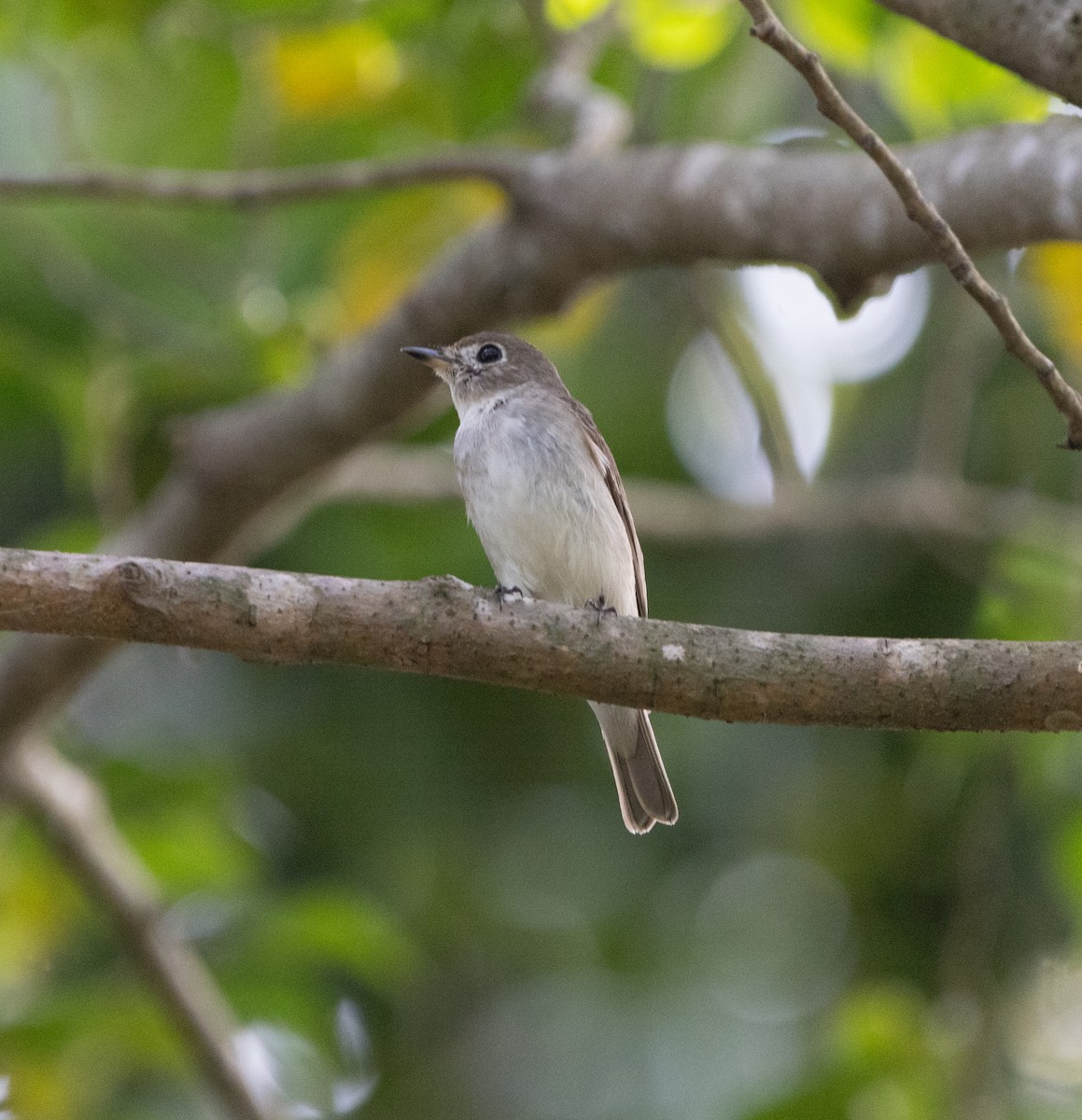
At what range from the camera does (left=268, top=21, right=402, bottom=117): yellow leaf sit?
19.6ft

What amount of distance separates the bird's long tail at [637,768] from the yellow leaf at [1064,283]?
6.49ft

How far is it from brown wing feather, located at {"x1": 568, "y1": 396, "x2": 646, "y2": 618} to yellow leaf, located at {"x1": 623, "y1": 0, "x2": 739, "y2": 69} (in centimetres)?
135

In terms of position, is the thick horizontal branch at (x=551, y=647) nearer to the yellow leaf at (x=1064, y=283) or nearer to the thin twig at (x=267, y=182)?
the thin twig at (x=267, y=182)

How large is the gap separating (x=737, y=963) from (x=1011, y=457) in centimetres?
251

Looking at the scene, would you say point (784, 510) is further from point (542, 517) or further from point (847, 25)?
point (847, 25)

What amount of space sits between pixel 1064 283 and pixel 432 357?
2.07m

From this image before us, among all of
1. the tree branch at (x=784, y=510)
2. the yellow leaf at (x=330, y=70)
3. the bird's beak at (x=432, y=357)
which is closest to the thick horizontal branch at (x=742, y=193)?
the bird's beak at (x=432, y=357)

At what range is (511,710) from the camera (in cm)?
684

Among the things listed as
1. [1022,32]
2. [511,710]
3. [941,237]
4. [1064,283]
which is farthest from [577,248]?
[511,710]

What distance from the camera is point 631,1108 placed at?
6609mm

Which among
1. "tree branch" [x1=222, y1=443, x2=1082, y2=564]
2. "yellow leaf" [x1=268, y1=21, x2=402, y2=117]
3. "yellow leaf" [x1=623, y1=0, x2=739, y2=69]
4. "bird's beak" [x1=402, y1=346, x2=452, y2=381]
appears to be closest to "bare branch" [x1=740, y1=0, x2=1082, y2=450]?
"bird's beak" [x1=402, y1=346, x2=452, y2=381]

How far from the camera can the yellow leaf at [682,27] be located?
5.45 m

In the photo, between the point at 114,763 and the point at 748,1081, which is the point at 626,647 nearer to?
the point at 114,763

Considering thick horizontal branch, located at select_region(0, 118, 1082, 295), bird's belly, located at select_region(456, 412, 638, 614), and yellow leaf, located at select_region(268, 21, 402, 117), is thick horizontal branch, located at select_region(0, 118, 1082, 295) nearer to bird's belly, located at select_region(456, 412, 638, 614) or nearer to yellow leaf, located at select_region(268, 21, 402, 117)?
bird's belly, located at select_region(456, 412, 638, 614)
